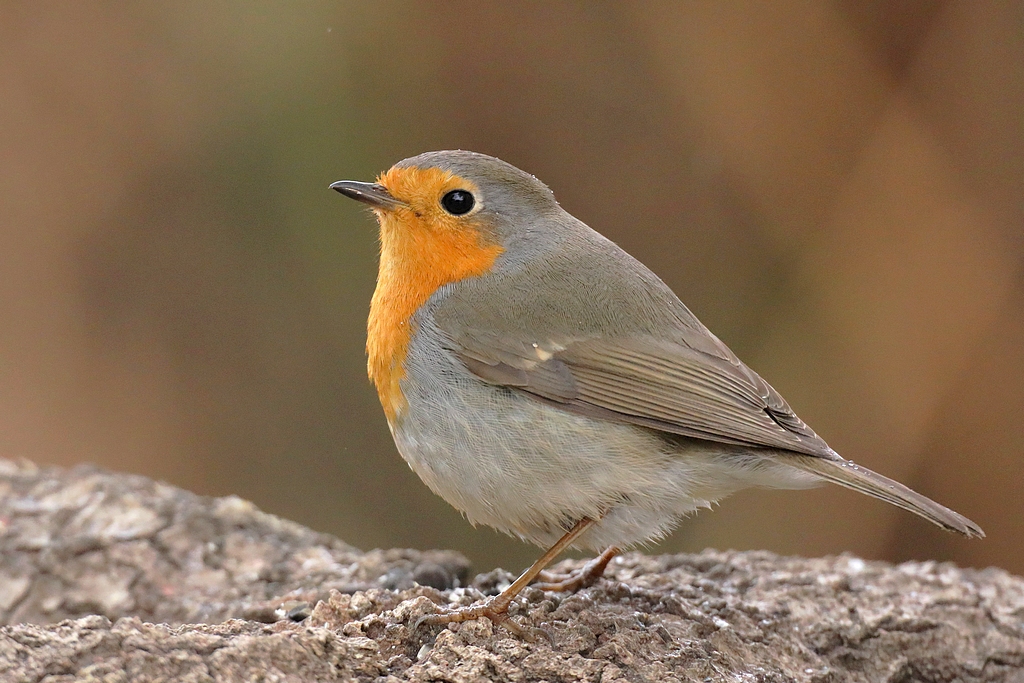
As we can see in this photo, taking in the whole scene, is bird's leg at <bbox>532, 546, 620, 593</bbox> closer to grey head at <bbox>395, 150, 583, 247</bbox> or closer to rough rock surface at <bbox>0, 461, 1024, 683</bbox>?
rough rock surface at <bbox>0, 461, 1024, 683</bbox>

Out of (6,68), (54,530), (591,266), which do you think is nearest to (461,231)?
(591,266)

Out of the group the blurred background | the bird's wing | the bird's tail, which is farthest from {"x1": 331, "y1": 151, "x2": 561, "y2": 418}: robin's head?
the blurred background

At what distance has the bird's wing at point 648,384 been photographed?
131 inches

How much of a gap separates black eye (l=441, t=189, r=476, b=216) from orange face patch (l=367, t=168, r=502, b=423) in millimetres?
15

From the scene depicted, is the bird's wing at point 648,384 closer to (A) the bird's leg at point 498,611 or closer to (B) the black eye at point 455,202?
(A) the bird's leg at point 498,611

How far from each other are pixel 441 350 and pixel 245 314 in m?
3.01

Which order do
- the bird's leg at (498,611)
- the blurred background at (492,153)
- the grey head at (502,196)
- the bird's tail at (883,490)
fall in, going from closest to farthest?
the bird's leg at (498,611) → the bird's tail at (883,490) → the grey head at (502,196) → the blurred background at (492,153)

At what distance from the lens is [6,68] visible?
6.11 m

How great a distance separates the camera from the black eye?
382cm

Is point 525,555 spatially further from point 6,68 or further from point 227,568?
point 6,68

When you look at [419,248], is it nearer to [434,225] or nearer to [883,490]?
[434,225]

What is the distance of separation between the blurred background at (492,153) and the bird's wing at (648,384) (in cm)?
250

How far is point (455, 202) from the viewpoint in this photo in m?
3.82

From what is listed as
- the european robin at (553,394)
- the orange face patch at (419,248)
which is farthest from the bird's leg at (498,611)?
the orange face patch at (419,248)
